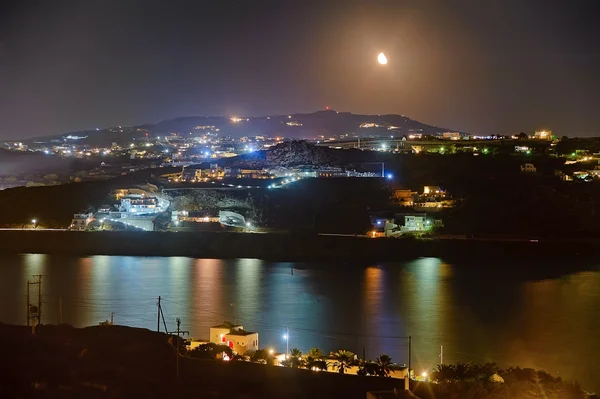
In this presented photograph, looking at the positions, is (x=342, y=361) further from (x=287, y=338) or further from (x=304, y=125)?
(x=304, y=125)

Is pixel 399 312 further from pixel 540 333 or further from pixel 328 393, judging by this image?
pixel 328 393

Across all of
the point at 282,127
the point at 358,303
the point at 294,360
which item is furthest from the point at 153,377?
the point at 282,127

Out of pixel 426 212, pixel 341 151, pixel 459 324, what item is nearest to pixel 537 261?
pixel 426 212

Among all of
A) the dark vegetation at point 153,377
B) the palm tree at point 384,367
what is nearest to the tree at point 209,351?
the dark vegetation at point 153,377

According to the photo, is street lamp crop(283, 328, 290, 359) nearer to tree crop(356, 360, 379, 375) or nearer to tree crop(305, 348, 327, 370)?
tree crop(305, 348, 327, 370)

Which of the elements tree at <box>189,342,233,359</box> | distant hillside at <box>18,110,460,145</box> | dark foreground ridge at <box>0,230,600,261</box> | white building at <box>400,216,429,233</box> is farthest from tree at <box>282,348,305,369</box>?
distant hillside at <box>18,110,460,145</box>

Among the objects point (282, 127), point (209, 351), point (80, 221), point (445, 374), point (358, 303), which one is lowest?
point (358, 303)
